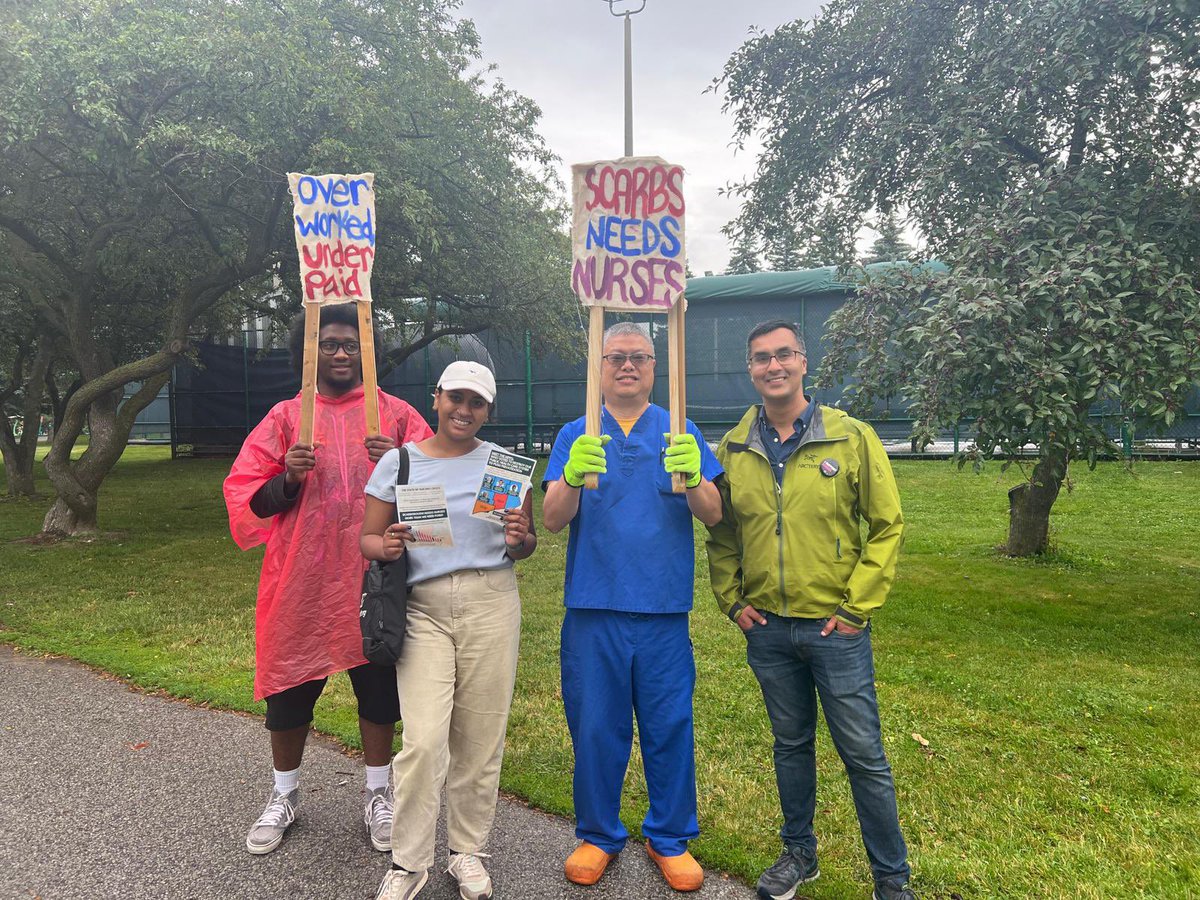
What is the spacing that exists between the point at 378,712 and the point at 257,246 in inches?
301

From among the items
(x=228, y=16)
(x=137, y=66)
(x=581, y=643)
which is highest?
(x=228, y=16)

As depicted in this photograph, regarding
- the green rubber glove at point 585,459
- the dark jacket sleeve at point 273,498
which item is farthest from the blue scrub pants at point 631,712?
the dark jacket sleeve at point 273,498

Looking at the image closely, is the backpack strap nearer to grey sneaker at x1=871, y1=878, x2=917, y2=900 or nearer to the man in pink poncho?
the man in pink poncho

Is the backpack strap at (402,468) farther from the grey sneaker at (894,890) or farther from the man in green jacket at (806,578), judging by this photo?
the grey sneaker at (894,890)

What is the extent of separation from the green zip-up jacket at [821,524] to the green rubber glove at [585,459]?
44 centimetres

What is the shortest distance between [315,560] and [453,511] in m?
0.67

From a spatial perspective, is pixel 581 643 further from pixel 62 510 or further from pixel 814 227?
pixel 62 510

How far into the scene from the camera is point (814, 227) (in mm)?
7992

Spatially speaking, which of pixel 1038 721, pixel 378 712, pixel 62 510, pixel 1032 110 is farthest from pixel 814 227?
pixel 62 510

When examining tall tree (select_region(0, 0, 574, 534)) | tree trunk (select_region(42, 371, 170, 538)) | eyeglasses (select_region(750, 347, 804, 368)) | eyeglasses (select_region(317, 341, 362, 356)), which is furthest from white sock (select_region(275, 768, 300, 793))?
tree trunk (select_region(42, 371, 170, 538))

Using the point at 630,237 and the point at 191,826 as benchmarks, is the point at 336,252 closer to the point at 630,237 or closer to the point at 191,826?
the point at 630,237

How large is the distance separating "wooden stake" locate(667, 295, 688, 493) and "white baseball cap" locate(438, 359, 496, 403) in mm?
613

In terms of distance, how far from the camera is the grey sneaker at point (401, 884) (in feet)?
8.60

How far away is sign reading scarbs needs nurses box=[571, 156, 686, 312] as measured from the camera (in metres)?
2.94
